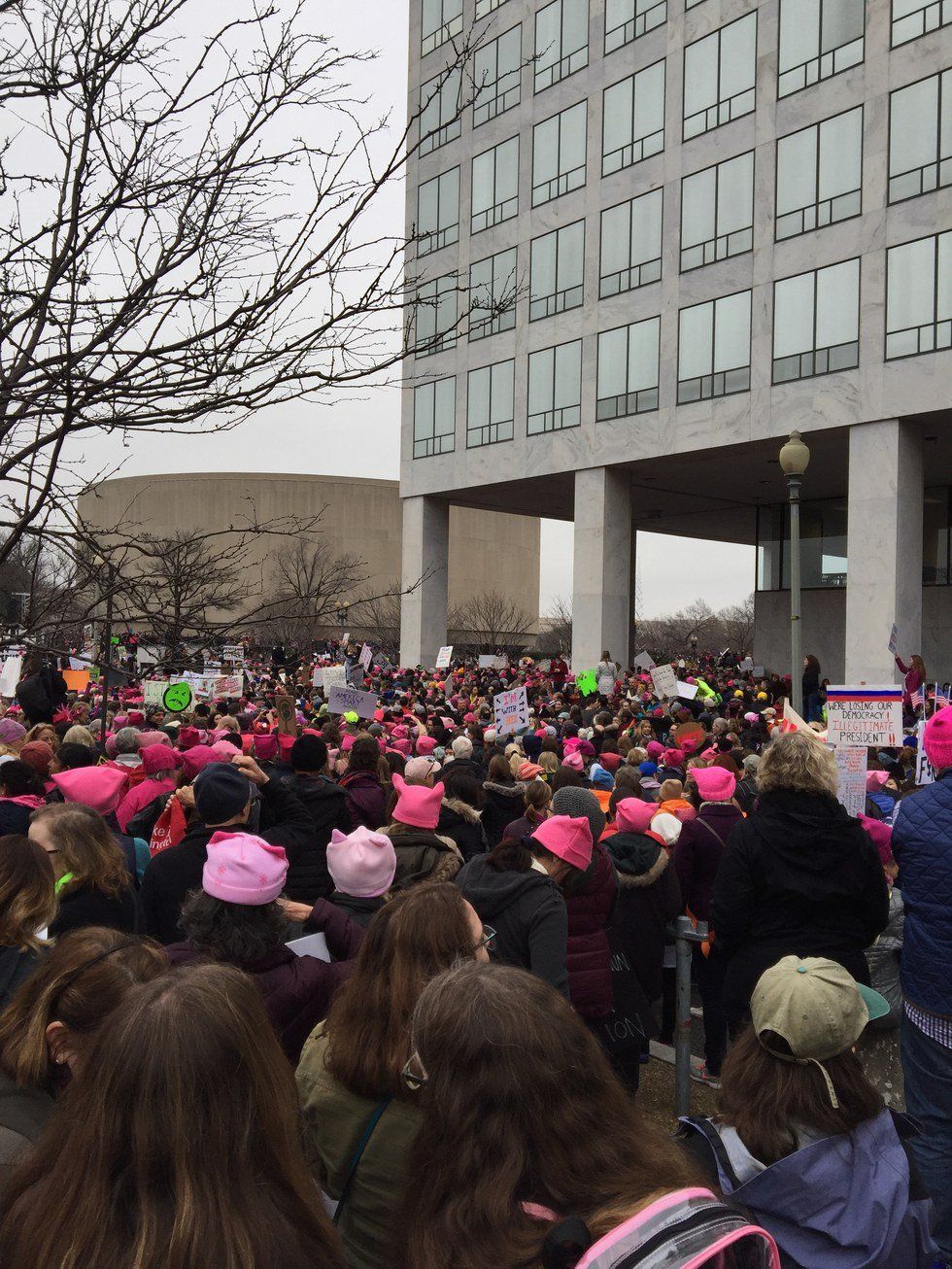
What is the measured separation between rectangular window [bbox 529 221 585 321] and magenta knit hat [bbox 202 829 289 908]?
101 ft

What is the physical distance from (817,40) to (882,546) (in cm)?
1241

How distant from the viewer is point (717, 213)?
28391 mm

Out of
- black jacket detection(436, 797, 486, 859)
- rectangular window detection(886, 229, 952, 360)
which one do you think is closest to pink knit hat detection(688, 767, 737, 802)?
black jacket detection(436, 797, 486, 859)

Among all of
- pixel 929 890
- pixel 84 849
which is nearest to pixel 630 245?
pixel 929 890

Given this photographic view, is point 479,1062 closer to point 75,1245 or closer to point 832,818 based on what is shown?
point 75,1245

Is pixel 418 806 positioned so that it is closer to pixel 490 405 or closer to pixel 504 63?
pixel 490 405

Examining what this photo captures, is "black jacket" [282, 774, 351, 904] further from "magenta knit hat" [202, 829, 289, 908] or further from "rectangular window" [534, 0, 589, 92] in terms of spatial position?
"rectangular window" [534, 0, 589, 92]

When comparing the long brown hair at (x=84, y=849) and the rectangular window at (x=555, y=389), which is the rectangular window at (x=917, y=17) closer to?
the rectangular window at (x=555, y=389)

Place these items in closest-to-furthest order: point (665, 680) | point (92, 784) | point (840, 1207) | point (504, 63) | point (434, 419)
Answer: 1. point (840, 1207)
2. point (92, 784)
3. point (665, 680)
4. point (504, 63)
5. point (434, 419)

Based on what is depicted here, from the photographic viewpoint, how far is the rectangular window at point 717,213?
90.7 ft

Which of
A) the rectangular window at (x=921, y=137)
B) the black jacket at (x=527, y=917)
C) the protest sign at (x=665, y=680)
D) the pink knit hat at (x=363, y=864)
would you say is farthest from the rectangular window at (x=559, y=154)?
the pink knit hat at (x=363, y=864)

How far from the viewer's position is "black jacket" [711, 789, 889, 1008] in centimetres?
467

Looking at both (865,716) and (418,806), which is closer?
(418,806)

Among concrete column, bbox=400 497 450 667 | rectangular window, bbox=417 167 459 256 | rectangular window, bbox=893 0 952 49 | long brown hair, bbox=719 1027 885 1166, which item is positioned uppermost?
rectangular window, bbox=417 167 459 256
